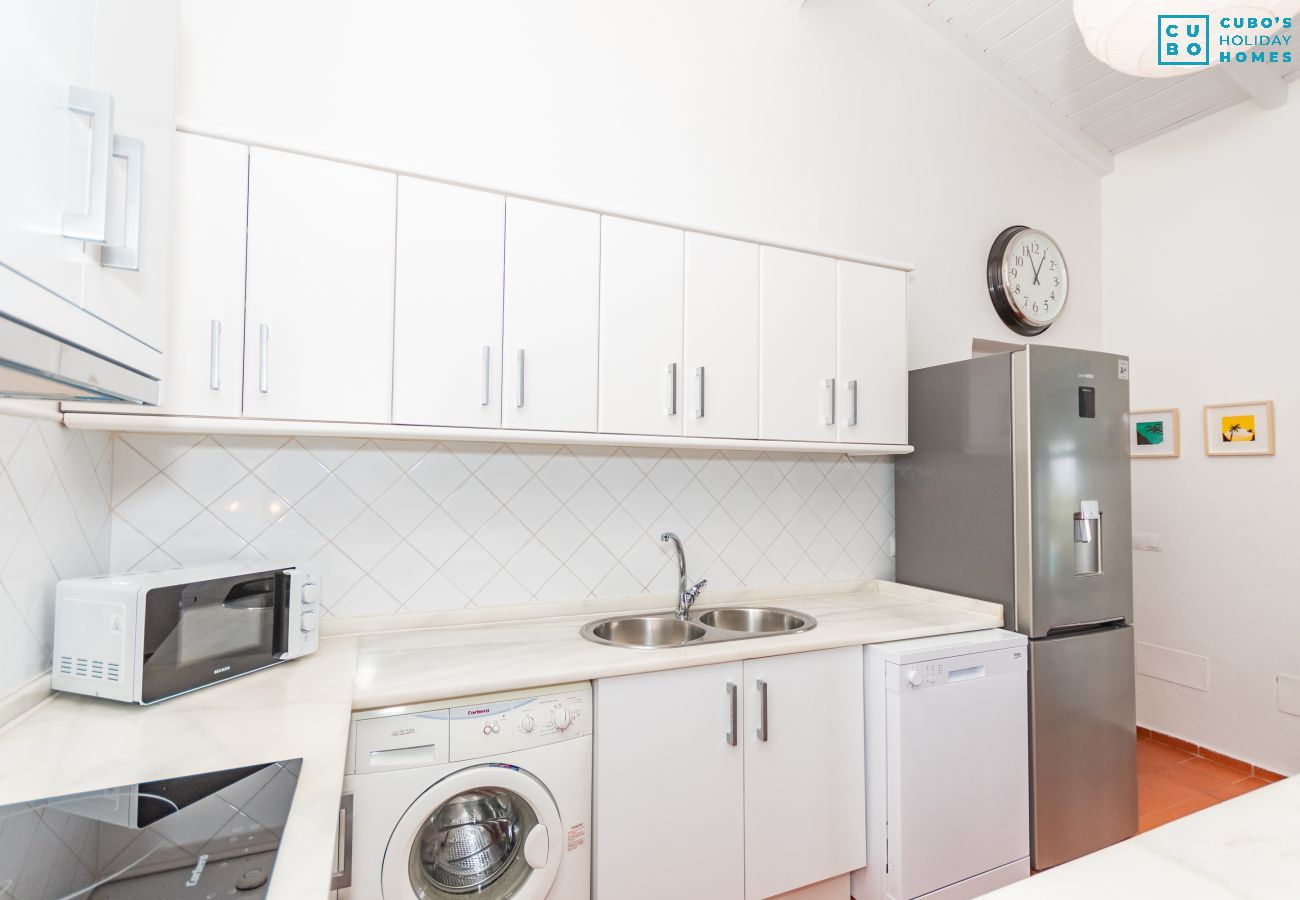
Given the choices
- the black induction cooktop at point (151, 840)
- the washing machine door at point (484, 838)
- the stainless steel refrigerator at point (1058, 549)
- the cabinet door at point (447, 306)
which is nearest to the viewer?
the black induction cooktop at point (151, 840)

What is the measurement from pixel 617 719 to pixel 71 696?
119 cm

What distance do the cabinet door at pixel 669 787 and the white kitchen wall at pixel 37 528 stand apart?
119cm

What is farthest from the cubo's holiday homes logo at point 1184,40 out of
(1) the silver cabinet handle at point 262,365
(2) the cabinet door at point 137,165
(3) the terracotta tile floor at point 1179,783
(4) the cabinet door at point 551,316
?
(3) the terracotta tile floor at point 1179,783

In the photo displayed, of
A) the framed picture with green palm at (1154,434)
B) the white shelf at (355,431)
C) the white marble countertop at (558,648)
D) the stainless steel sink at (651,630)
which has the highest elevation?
the framed picture with green palm at (1154,434)

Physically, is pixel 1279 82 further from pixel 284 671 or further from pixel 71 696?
pixel 71 696

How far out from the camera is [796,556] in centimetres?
262

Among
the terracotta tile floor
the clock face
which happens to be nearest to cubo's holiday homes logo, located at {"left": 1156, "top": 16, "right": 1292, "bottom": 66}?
the clock face

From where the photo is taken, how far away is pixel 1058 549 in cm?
221

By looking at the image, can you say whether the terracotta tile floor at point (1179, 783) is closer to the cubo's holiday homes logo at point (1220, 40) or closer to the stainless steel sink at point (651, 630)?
the stainless steel sink at point (651, 630)

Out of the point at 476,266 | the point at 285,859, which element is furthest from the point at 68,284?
the point at 476,266

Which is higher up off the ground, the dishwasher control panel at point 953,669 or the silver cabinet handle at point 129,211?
the silver cabinet handle at point 129,211

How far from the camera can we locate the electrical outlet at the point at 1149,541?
3.26 meters

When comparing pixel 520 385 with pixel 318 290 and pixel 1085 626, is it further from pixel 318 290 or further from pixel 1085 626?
pixel 1085 626

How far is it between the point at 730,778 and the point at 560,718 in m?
0.54
